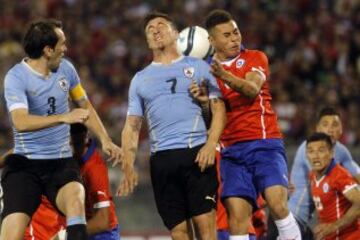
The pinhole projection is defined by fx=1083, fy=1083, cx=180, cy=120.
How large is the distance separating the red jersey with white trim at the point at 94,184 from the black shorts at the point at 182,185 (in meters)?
0.90

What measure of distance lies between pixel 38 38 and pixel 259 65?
1772 millimetres

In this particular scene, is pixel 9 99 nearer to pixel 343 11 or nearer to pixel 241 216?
pixel 241 216

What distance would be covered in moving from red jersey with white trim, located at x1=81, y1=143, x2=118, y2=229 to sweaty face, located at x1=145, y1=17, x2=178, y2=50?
125cm

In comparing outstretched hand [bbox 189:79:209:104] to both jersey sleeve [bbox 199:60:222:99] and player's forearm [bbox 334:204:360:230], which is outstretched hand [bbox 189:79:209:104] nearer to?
jersey sleeve [bbox 199:60:222:99]

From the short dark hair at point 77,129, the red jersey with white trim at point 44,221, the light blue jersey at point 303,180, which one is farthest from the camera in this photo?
the light blue jersey at point 303,180

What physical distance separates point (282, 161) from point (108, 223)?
1600 millimetres

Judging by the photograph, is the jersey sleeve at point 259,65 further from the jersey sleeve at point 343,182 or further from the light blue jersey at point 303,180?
the light blue jersey at point 303,180

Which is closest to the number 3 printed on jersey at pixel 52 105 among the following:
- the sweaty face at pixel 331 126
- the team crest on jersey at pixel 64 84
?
the team crest on jersey at pixel 64 84

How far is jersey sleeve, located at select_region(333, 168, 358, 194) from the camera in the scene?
996 centimetres

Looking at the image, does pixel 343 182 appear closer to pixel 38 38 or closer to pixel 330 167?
pixel 330 167

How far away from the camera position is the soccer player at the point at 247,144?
8.53 metres

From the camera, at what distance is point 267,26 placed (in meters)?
17.7

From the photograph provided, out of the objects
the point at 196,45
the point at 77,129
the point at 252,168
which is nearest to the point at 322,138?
the point at 196,45

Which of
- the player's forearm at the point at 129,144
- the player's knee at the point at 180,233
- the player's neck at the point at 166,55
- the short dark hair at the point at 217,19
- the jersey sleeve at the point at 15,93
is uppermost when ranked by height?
the short dark hair at the point at 217,19
